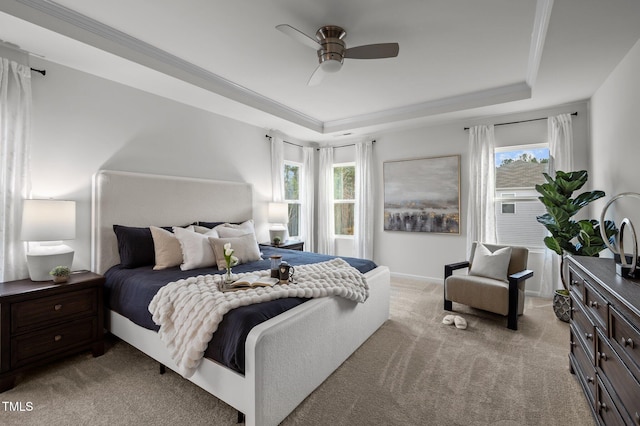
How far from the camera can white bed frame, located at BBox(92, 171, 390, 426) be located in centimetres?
164

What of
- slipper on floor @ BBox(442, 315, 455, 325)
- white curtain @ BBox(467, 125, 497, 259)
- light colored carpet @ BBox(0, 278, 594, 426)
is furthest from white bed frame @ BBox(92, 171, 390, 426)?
white curtain @ BBox(467, 125, 497, 259)

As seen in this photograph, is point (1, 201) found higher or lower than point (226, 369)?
higher

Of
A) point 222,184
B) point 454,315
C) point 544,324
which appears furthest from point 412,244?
point 222,184

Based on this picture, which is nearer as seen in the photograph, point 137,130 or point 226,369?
point 226,369

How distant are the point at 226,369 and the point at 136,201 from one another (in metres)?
2.29

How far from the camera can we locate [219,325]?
5.67 feet

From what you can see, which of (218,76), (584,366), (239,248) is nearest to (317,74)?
(218,76)

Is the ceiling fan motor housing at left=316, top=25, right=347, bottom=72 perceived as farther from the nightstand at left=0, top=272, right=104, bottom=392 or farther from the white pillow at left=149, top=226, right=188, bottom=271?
the nightstand at left=0, top=272, right=104, bottom=392

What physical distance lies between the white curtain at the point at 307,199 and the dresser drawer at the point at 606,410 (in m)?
4.55

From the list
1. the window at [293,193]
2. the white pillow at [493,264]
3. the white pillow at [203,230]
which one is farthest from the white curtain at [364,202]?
the white pillow at [203,230]

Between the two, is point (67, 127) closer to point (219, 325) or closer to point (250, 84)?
point (250, 84)

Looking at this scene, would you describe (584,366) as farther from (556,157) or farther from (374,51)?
(556,157)

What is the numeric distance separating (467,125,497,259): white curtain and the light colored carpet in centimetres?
176

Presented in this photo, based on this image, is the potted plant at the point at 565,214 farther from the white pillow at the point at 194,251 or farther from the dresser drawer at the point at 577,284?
the white pillow at the point at 194,251
